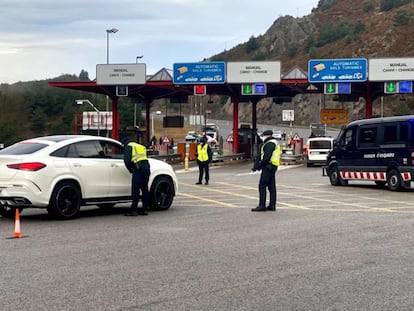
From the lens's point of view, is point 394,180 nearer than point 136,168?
No

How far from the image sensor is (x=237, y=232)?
36.9 ft

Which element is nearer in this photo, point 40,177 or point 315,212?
point 40,177

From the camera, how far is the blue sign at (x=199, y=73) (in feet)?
136

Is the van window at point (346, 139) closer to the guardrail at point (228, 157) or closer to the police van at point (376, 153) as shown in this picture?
the police van at point (376, 153)

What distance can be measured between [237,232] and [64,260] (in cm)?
342

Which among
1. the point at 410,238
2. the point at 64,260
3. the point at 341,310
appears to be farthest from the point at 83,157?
the point at 341,310

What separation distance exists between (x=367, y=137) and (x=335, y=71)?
20.8 m

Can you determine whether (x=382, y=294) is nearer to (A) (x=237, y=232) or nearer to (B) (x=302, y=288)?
(B) (x=302, y=288)

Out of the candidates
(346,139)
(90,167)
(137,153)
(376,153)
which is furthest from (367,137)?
(90,167)

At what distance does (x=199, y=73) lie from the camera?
4178cm

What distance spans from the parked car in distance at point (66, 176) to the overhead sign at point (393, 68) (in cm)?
2799

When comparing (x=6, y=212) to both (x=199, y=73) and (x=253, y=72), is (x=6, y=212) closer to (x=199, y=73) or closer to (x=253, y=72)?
(x=199, y=73)

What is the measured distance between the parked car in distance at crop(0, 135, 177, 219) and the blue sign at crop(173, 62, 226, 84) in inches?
1075

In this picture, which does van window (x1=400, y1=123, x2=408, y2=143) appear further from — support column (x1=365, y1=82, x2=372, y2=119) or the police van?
support column (x1=365, y1=82, x2=372, y2=119)
